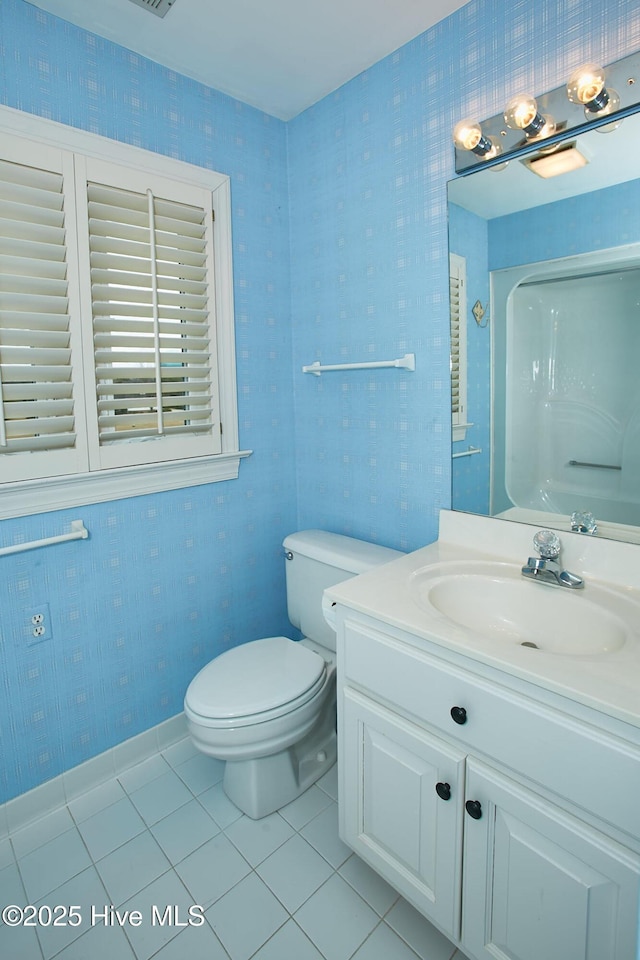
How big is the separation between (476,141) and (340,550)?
1.27 metres

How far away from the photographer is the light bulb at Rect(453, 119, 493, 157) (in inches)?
55.2

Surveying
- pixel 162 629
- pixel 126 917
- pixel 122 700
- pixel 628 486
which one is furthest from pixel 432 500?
pixel 126 917

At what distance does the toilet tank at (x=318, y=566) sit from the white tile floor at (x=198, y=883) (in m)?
0.51

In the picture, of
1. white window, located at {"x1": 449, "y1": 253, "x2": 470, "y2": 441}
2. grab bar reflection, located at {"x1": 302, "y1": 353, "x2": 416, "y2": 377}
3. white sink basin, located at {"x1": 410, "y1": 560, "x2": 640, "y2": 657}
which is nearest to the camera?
white sink basin, located at {"x1": 410, "y1": 560, "x2": 640, "y2": 657}

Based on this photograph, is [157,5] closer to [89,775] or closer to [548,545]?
[548,545]

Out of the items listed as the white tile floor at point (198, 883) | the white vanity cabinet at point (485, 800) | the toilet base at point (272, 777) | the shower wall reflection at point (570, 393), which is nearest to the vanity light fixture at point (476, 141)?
the shower wall reflection at point (570, 393)

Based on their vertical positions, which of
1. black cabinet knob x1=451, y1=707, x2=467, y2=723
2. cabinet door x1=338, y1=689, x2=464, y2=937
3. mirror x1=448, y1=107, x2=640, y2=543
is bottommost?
cabinet door x1=338, y1=689, x2=464, y2=937

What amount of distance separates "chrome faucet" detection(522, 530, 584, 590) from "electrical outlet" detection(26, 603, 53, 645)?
140 centimetres

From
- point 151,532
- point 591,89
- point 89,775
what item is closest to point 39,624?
point 151,532

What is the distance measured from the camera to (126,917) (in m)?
1.31

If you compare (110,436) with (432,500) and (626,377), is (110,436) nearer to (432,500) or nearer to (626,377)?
(432,500)

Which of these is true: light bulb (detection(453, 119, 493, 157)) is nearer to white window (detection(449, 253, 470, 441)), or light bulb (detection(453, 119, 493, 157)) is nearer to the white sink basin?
white window (detection(449, 253, 470, 441))

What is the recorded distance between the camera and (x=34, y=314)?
149 centimetres

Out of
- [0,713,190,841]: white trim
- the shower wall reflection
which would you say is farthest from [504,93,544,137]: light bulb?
[0,713,190,841]: white trim
